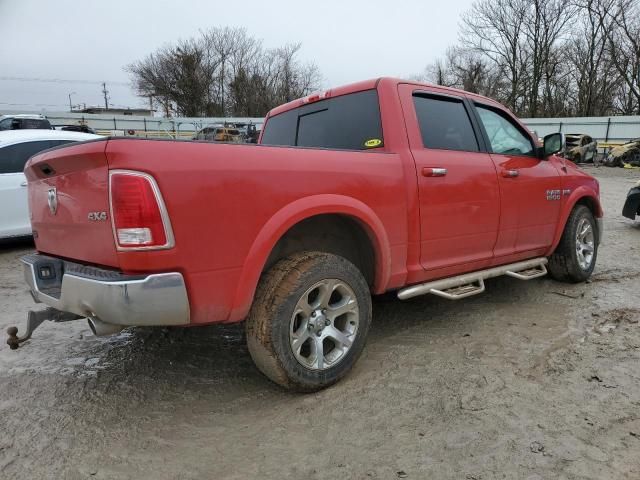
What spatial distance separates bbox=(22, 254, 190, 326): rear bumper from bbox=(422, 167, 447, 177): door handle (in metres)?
1.81

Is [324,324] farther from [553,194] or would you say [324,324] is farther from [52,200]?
[553,194]

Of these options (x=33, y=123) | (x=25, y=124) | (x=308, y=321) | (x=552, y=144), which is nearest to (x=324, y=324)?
(x=308, y=321)

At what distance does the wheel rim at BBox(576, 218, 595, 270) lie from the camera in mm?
4836

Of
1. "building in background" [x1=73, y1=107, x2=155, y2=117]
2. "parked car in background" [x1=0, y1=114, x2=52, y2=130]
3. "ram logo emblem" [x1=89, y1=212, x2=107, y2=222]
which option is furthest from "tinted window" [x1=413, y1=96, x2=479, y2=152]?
"building in background" [x1=73, y1=107, x2=155, y2=117]

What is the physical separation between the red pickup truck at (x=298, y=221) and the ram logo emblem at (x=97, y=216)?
14mm

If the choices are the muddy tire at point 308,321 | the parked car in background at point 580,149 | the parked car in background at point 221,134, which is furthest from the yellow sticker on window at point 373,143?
the parked car in background at point 580,149

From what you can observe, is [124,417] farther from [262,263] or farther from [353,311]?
[353,311]

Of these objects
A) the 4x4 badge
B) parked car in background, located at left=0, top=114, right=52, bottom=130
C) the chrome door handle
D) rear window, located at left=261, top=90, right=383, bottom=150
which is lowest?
the 4x4 badge

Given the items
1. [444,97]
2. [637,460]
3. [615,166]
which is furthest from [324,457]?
[615,166]

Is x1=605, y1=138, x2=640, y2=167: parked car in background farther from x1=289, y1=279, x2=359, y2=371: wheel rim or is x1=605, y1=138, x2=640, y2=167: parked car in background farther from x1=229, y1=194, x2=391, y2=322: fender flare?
x1=289, y1=279, x2=359, y2=371: wheel rim

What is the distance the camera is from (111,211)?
6.94 ft

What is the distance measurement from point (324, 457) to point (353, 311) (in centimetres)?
90

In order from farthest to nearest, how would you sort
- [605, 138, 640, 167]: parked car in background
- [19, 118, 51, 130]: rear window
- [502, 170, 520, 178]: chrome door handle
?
[605, 138, 640, 167]: parked car in background
[19, 118, 51, 130]: rear window
[502, 170, 520, 178]: chrome door handle

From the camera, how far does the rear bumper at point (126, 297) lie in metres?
2.10
